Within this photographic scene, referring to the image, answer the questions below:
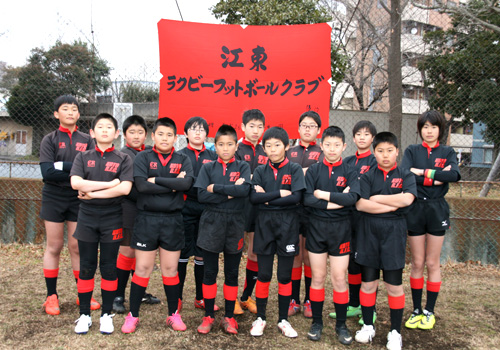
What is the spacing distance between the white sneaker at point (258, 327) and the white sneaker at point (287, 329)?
0.15m

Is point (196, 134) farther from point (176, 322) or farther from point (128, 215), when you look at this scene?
point (176, 322)

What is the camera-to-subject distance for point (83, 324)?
3.35 m

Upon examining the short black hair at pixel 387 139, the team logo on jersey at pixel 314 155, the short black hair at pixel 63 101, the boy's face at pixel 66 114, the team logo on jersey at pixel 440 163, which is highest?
the short black hair at pixel 63 101

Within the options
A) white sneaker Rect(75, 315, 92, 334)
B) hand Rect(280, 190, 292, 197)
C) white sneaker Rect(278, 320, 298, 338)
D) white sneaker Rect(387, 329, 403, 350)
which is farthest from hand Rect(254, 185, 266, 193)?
white sneaker Rect(75, 315, 92, 334)

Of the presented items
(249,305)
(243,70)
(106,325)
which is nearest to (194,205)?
(249,305)

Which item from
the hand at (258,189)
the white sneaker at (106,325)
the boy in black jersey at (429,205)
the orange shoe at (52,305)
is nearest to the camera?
the white sneaker at (106,325)

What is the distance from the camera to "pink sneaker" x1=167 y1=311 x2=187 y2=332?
347 cm

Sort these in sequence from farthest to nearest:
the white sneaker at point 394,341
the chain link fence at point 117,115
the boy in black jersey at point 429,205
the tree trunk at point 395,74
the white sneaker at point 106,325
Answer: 1. the tree trunk at point 395,74
2. the chain link fence at point 117,115
3. the boy in black jersey at point 429,205
4. the white sneaker at point 106,325
5. the white sneaker at point 394,341

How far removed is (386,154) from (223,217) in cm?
150

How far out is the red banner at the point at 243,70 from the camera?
5109 mm

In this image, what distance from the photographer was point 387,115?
7.99m

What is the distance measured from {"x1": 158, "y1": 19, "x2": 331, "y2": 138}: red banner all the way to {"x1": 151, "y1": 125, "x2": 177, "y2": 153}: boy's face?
5.15 feet

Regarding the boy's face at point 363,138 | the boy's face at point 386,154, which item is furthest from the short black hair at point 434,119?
the boy's face at point 386,154

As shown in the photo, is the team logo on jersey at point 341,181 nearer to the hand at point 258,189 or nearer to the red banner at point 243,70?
the hand at point 258,189
